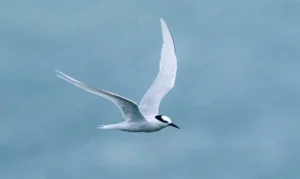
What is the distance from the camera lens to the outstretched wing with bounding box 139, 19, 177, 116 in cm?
3102

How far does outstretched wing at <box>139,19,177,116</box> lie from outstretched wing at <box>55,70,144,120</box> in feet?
9.62

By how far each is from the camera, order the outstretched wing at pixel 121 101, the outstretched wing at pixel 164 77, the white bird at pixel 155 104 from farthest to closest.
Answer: the outstretched wing at pixel 164 77, the white bird at pixel 155 104, the outstretched wing at pixel 121 101

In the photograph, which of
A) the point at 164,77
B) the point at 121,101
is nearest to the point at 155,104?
the point at 164,77

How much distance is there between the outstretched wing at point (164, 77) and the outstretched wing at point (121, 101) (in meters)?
2.93

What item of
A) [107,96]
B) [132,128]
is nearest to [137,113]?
[132,128]

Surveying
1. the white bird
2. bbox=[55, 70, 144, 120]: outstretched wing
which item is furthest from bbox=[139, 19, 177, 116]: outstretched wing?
bbox=[55, 70, 144, 120]: outstretched wing

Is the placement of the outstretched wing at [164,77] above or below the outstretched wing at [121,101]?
above

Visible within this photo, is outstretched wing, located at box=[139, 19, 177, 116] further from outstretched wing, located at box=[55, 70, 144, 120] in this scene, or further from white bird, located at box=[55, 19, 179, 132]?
outstretched wing, located at box=[55, 70, 144, 120]

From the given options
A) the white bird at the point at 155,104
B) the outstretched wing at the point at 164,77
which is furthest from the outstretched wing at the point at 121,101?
the outstretched wing at the point at 164,77

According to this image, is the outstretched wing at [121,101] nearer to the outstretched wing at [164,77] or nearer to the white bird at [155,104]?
the white bird at [155,104]

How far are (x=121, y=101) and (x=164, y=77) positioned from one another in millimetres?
5976

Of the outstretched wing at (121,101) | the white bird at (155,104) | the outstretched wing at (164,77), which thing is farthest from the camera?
the outstretched wing at (164,77)

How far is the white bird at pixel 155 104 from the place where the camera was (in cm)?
2783

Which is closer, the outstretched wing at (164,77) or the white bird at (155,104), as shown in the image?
the white bird at (155,104)
